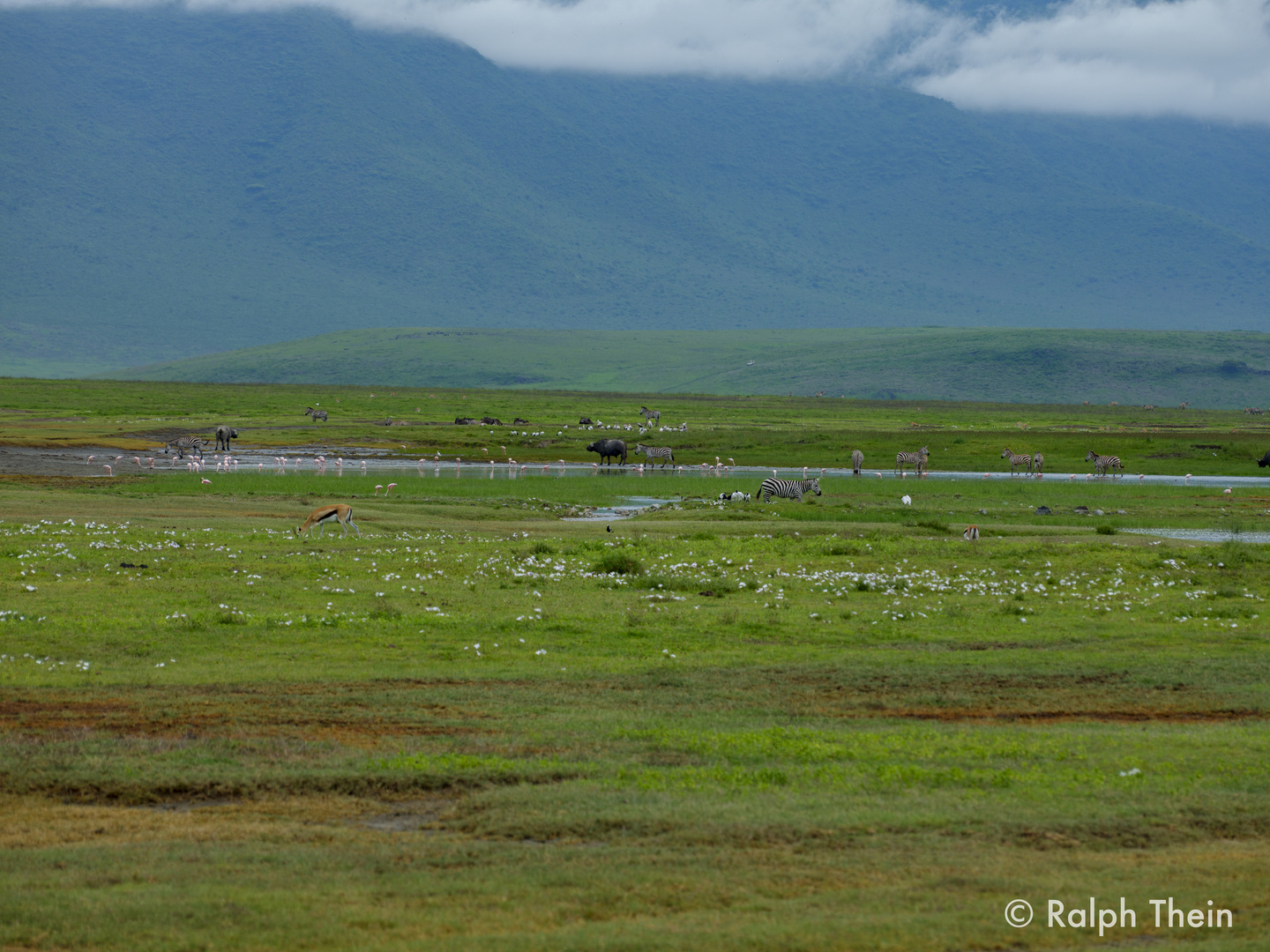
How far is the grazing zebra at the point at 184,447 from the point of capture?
214ft

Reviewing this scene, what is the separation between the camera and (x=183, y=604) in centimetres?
2119

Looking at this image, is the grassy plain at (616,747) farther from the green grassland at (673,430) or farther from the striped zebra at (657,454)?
the green grassland at (673,430)

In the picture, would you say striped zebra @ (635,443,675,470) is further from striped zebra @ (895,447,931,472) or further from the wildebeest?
striped zebra @ (895,447,931,472)

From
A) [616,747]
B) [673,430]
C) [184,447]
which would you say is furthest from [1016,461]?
[616,747]

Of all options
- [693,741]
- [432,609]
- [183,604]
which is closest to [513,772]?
[693,741]

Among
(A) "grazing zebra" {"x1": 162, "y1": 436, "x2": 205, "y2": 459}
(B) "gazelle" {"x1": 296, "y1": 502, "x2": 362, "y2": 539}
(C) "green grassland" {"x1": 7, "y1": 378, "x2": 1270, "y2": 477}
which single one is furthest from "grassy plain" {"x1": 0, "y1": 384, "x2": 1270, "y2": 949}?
(C) "green grassland" {"x1": 7, "y1": 378, "x2": 1270, "y2": 477}

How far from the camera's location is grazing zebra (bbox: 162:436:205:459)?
6537 cm

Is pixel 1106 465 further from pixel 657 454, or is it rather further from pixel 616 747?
pixel 616 747

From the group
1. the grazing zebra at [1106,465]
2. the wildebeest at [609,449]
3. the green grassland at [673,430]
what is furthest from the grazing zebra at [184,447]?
the grazing zebra at [1106,465]

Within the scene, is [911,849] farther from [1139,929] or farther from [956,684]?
[956,684]

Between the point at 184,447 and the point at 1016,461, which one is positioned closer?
the point at 1016,461

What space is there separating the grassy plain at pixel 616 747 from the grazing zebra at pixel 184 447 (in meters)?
37.8

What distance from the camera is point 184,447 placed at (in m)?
69.1

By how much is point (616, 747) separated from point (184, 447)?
60.7 meters
